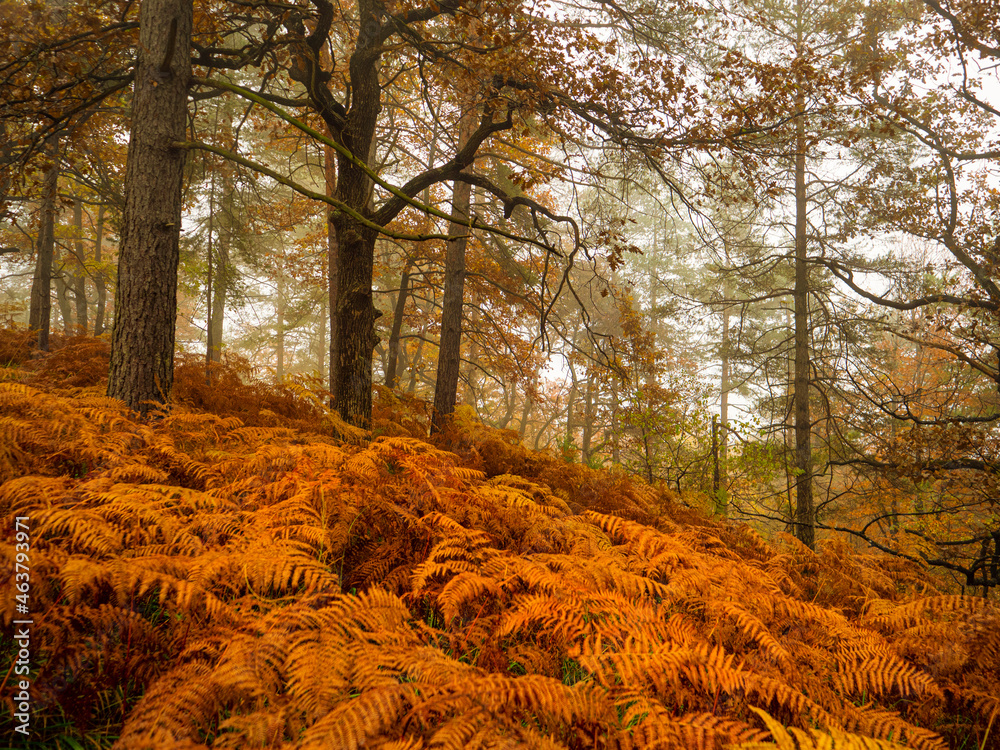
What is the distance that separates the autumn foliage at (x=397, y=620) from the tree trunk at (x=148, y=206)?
1.65ft

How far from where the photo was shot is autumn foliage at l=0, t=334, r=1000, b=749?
1617mm

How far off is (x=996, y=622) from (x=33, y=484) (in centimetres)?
565

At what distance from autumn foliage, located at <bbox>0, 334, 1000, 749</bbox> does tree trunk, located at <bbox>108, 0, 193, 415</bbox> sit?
0.50m

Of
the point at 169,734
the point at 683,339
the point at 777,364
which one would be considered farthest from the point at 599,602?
the point at 683,339

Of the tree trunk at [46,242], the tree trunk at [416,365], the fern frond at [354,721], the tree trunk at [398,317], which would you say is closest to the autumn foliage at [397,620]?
the fern frond at [354,721]

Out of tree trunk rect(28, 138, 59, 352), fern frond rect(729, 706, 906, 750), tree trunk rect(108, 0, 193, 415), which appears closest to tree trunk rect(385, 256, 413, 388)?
tree trunk rect(28, 138, 59, 352)

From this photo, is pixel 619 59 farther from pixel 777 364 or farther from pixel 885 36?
pixel 777 364

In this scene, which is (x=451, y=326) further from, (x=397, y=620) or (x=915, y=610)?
(x=915, y=610)

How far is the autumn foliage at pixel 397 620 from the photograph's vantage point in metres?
1.62

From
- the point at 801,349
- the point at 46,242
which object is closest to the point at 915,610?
the point at 801,349

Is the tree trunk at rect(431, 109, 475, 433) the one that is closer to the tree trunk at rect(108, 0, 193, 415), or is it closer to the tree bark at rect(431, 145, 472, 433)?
the tree bark at rect(431, 145, 472, 433)

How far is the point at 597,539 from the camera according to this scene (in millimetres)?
3400

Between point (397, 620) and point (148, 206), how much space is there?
4.48 metres

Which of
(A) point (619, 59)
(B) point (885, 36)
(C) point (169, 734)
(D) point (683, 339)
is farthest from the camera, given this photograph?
(D) point (683, 339)
